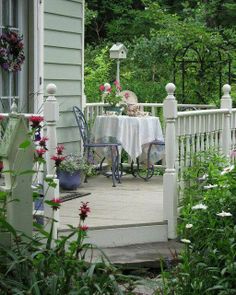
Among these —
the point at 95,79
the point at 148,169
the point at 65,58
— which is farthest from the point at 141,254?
the point at 95,79

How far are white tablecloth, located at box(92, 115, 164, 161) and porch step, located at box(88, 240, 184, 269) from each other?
2.67 metres

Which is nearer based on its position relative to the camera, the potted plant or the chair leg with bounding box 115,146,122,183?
the potted plant

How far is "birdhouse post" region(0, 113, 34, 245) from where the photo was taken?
13.2ft

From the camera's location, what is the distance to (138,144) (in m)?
9.78

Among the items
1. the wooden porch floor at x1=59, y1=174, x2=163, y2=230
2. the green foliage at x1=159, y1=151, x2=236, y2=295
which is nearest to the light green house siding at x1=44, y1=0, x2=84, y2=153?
the wooden porch floor at x1=59, y1=174, x2=163, y2=230

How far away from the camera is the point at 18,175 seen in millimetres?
4004

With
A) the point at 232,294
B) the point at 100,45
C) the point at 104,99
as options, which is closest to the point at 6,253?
the point at 232,294

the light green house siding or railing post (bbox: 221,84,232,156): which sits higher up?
the light green house siding

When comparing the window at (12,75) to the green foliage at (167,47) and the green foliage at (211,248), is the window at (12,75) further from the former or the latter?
the green foliage at (167,47)

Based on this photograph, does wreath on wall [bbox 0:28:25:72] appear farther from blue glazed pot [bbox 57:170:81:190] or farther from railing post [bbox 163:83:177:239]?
railing post [bbox 163:83:177:239]

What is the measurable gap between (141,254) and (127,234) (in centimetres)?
37

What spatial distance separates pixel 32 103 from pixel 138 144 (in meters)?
1.52

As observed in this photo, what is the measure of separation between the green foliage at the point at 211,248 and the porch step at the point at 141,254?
646 millimetres

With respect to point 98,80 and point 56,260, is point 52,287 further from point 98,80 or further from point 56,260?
point 98,80
